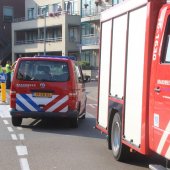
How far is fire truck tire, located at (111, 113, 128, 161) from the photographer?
838 centimetres

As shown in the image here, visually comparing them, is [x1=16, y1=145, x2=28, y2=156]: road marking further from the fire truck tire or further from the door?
the door

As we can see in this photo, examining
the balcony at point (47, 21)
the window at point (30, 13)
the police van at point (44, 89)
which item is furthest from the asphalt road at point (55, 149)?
the window at point (30, 13)

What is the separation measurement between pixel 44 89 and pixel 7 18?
220 feet

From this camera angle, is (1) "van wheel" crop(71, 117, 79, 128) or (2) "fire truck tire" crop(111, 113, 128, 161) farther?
(1) "van wheel" crop(71, 117, 79, 128)

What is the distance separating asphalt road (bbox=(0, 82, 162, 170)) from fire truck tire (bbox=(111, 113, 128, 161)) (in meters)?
0.13

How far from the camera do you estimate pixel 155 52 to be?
678cm

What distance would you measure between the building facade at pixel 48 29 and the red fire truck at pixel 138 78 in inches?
2033

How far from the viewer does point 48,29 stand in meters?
69.1

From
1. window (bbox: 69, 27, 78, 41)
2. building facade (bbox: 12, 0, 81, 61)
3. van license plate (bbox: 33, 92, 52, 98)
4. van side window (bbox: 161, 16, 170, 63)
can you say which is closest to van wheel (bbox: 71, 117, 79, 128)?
van license plate (bbox: 33, 92, 52, 98)

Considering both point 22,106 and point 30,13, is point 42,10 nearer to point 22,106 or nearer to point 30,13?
point 30,13

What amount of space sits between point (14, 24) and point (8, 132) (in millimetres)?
60934

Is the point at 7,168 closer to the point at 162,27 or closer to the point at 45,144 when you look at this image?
the point at 45,144

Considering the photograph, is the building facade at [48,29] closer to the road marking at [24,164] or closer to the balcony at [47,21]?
the balcony at [47,21]

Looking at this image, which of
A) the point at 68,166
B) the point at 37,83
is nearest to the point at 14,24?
the point at 37,83
